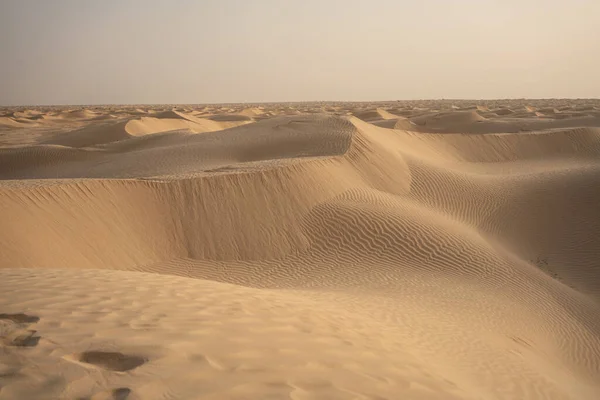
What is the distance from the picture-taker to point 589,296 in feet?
34.1

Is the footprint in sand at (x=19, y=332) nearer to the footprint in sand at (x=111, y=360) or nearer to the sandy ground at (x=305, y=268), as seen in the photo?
the sandy ground at (x=305, y=268)

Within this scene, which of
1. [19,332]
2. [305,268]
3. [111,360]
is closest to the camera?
[111,360]

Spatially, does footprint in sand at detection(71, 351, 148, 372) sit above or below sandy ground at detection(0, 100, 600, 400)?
above

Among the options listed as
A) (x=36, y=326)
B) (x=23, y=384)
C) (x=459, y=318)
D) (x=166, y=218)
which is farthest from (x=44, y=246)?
(x=459, y=318)

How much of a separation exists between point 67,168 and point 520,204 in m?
17.4

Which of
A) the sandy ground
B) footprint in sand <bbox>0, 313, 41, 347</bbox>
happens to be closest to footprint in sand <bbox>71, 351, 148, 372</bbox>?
the sandy ground

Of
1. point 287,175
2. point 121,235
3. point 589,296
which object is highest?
point 287,175

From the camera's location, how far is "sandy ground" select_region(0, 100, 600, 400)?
11.0ft

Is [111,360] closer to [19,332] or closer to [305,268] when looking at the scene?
[19,332]

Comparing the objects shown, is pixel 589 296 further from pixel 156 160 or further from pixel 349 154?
pixel 156 160

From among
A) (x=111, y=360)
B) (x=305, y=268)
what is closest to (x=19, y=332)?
(x=111, y=360)

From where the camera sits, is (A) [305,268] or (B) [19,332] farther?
(A) [305,268]

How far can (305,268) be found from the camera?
34.2 ft

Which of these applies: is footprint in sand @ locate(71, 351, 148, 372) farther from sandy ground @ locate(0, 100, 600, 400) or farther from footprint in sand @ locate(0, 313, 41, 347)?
footprint in sand @ locate(0, 313, 41, 347)
